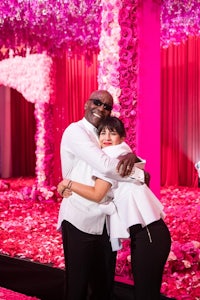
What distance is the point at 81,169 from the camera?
2.63 metres

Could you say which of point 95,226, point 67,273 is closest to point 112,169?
point 95,226

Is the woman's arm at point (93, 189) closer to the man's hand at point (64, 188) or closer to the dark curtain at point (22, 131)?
the man's hand at point (64, 188)

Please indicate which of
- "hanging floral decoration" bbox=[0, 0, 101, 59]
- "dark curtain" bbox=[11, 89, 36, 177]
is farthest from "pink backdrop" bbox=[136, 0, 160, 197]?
"dark curtain" bbox=[11, 89, 36, 177]

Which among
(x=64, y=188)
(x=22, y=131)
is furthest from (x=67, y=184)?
(x=22, y=131)

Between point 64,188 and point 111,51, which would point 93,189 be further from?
point 111,51

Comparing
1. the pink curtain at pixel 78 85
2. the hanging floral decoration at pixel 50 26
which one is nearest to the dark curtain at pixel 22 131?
the pink curtain at pixel 78 85

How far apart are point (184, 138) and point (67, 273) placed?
753 cm

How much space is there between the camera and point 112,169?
2.41m

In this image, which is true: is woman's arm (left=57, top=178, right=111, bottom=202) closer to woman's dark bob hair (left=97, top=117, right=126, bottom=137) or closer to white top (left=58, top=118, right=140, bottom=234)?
white top (left=58, top=118, right=140, bottom=234)

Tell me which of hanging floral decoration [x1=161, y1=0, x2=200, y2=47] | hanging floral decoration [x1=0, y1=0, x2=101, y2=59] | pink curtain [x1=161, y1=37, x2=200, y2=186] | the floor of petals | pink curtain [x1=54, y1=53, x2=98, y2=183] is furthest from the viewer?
pink curtain [x1=54, y1=53, x2=98, y2=183]

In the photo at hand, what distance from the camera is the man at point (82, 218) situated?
2.54m

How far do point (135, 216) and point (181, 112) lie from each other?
7576 mm

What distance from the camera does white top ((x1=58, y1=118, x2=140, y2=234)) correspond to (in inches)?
99.1

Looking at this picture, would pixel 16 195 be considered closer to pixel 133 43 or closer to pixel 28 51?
pixel 28 51
